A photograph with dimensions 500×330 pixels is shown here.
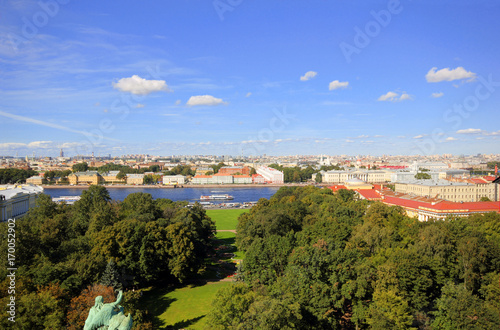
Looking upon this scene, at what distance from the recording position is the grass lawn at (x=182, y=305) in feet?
41.4

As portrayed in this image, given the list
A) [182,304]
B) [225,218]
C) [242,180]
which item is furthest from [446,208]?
[242,180]

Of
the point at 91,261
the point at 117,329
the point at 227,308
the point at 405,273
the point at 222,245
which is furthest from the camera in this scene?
the point at 222,245

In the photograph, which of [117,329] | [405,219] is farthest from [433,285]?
[117,329]

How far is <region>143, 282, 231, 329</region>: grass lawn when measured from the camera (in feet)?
41.4

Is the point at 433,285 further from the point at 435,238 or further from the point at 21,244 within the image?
the point at 21,244

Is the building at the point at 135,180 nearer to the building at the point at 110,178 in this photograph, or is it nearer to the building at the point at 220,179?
the building at the point at 110,178

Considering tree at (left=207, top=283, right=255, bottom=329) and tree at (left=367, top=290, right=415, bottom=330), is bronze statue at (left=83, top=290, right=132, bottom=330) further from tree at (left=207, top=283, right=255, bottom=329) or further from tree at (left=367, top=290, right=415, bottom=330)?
tree at (left=367, top=290, right=415, bottom=330)

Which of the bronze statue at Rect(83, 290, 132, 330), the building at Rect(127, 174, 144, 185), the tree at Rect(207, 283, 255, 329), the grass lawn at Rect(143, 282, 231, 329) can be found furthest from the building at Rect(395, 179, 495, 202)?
the building at Rect(127, 174, 144, 185)

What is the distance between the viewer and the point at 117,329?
20.6 feet

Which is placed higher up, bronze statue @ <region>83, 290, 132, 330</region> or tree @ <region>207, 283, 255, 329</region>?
bronze statue @ <region>83, 290, 132, 330</region>

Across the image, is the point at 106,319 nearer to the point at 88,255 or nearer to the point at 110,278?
the point at 110,278

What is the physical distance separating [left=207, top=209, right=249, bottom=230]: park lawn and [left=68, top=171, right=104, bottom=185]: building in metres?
51.5

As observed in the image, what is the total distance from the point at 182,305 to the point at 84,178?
78964mm

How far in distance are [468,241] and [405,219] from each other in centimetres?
693
